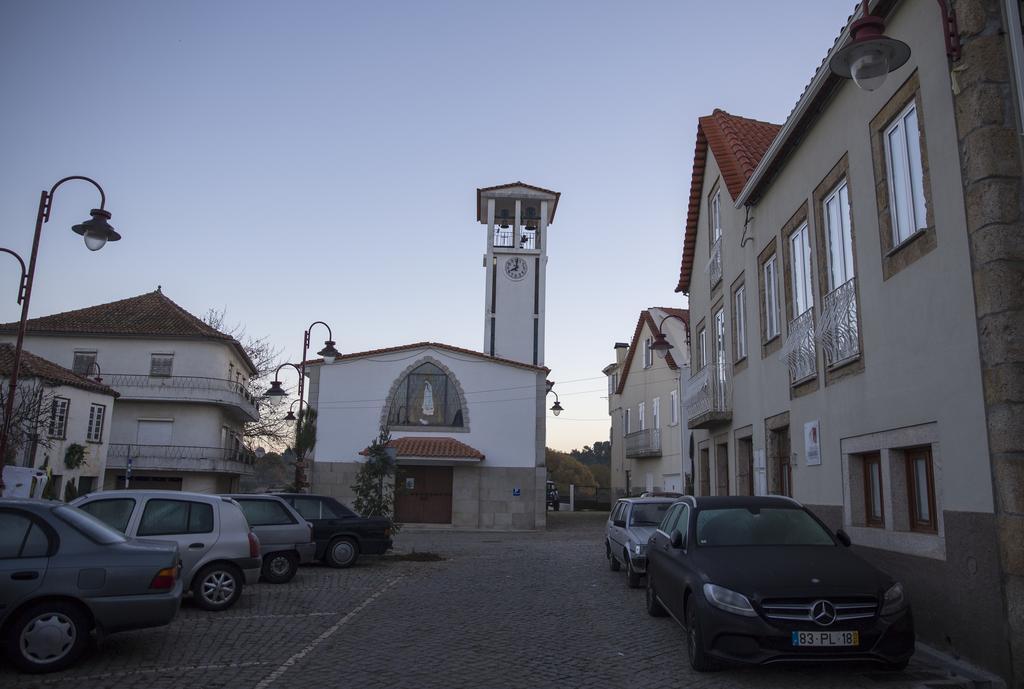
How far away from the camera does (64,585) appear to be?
6977 millimetres

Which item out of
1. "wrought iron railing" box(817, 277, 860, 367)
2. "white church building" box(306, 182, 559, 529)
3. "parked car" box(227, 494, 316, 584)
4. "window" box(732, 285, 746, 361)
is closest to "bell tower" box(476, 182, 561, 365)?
"white church building" box(306, 182, 559, 529)

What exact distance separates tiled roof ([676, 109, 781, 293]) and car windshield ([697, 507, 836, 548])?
30.2 ft

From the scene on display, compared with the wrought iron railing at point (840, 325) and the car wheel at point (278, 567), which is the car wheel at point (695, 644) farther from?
the car wheel at point (278, 567)

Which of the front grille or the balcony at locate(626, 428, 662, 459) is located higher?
the balcony at locate(626, 428, 662, 459)

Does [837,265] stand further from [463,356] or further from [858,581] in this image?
[463,356]

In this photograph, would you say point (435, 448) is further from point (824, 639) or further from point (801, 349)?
point (824, 639)

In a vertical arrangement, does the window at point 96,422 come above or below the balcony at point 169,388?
below

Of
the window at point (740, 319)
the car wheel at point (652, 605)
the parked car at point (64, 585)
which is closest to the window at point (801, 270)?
the window at point (740, 319)

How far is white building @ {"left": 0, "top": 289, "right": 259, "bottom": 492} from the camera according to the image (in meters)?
42.6

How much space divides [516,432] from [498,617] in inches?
996

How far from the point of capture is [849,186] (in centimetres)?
1118

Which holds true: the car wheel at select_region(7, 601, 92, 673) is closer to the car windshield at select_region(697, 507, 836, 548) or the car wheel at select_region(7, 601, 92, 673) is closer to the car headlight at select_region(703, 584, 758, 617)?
the car headlight at select_region(703, 584, 758, 617)

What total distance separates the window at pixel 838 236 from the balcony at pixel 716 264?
6816 millimetres

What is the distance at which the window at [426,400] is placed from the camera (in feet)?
120
